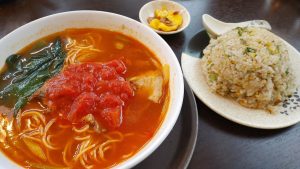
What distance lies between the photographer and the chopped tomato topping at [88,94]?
1354 mm

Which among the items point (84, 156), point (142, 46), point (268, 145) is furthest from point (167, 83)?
point (268, 145)

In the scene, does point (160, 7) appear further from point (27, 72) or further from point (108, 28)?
point (27, 72)

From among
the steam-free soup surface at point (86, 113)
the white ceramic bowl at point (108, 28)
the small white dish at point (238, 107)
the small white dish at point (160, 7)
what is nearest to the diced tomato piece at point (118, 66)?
the steam-free soup surface at point (86, 113)

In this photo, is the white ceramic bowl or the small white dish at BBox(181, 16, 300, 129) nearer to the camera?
the white ceramic bowl

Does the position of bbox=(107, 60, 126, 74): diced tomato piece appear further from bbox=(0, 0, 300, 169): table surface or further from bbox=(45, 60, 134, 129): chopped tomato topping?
bbox=(0, 0, 300, 169): table surface

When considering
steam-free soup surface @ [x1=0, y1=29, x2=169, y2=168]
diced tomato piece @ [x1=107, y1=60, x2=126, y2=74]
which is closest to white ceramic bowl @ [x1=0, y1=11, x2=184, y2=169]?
steam-free soup surface @ [x1=0, y1=29, x2=169, y2=168]

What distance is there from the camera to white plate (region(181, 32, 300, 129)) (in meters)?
1.66

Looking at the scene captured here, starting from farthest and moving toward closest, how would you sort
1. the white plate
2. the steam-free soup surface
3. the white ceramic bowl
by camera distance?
the white plate
the white ceramic bowl
the steam-free soup surface

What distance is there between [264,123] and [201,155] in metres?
0.40

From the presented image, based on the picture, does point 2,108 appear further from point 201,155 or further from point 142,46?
point 201,155

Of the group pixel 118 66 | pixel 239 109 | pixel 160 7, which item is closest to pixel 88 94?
pixel 118 66

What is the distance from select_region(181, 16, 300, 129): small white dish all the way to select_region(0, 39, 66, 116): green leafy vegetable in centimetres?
77

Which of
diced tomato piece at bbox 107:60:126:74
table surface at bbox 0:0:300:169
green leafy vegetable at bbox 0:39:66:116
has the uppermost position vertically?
green leafy vegetable at bbox 0:39:66:116

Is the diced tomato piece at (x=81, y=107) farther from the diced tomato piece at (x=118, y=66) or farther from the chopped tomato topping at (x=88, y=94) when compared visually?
the diced tomato piece at (x=118, y=66)
